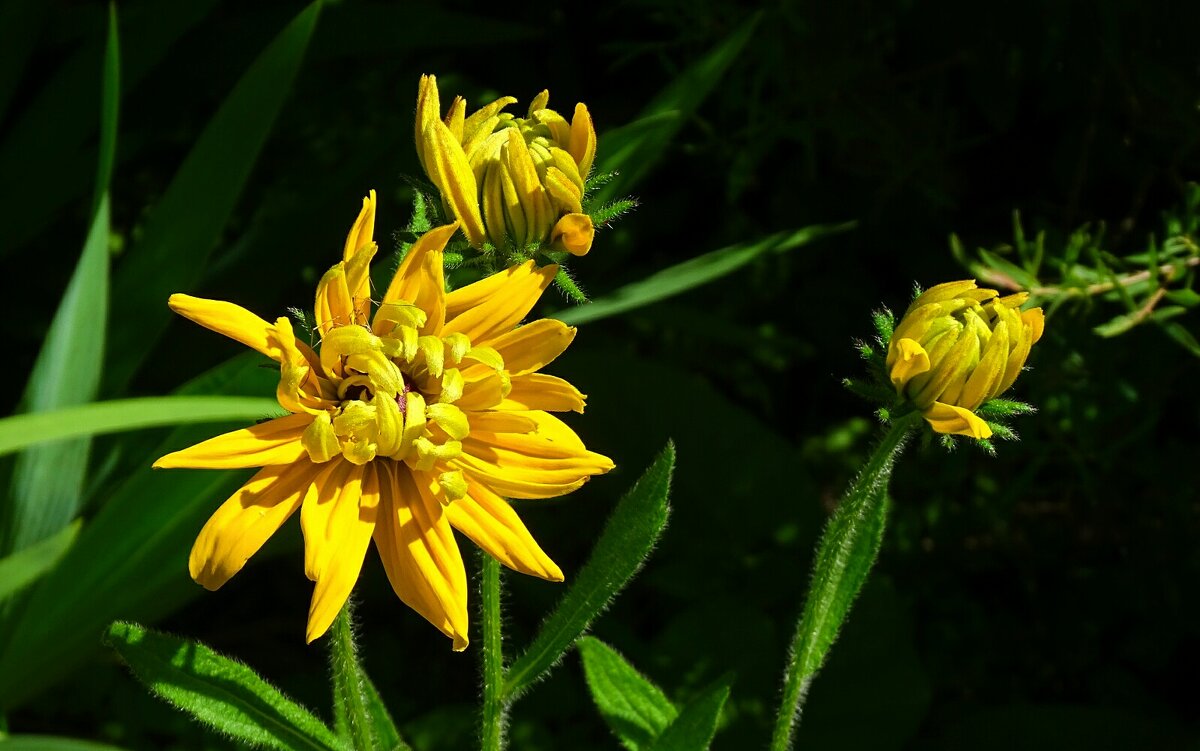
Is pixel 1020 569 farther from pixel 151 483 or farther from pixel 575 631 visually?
pixel 151 483

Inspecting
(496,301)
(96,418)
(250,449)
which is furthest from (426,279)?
(96,418)

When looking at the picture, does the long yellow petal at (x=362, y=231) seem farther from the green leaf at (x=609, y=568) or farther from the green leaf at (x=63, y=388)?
the green leaf at (x=63, y=388)

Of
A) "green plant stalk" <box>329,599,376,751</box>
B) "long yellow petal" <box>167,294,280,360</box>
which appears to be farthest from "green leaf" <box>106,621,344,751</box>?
"long yellow petal" <box>167,294,280,360</box>

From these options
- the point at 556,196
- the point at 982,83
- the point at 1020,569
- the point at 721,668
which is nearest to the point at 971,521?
the point at 1020,569

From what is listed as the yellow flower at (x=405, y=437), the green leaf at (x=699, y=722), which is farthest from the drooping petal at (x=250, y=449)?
the green leaf at (x=699, y=722)

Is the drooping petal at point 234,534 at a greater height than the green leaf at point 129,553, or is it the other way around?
the drooping petal at point 234,534
